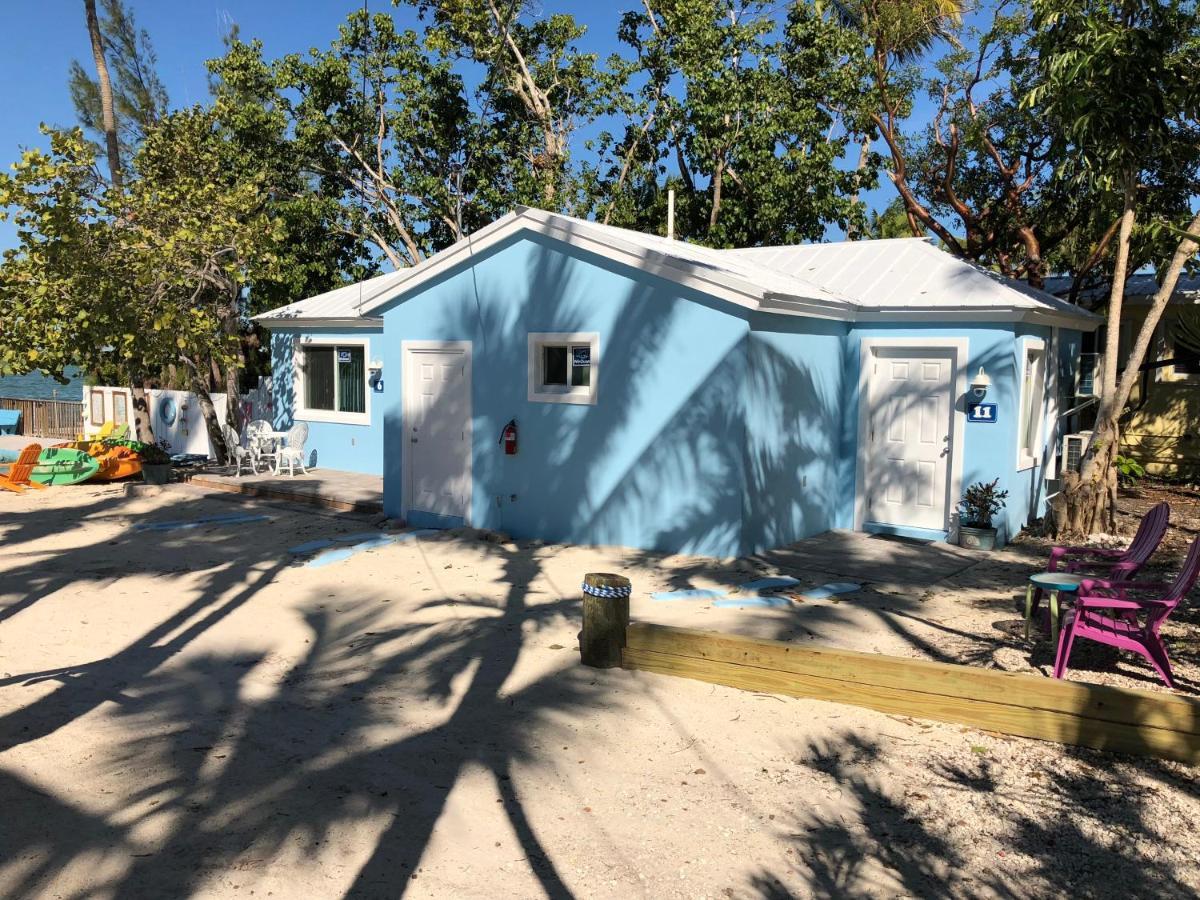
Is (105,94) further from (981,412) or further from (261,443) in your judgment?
(981,412)

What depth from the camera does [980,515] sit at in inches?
440

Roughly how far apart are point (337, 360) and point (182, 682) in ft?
38.9

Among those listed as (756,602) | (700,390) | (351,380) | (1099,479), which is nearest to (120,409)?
(351,380)

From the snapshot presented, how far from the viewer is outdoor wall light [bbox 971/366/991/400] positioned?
36.1 ft

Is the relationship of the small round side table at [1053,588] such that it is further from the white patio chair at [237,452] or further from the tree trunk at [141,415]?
the tree trunk at [141,415]

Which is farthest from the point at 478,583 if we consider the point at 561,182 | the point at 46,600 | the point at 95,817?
the point at 561,182

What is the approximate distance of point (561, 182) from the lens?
24750 millimetres

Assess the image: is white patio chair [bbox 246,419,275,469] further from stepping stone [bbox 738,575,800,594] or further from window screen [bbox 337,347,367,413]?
stepping stone [bbox 738,575,800,594]

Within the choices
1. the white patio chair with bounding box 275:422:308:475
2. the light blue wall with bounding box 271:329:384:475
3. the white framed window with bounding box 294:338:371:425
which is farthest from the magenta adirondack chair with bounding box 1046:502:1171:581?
the white patio chair with bounding box 275:422:308:475

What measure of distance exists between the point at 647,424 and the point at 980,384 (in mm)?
3711

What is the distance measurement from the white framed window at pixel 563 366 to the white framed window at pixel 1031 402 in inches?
192

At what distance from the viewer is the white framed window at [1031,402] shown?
38.0 feet

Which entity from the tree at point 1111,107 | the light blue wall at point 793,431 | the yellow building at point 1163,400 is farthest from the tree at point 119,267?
the yellow building at point 1163,400

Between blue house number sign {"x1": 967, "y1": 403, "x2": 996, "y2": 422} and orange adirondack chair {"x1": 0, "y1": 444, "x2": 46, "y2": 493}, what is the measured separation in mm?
14445
